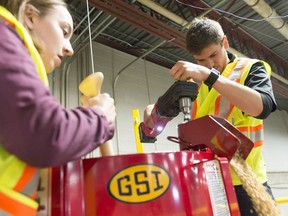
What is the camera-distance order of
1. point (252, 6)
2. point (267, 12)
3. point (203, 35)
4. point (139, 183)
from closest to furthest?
point (139, 183) < point (203, 35) < point (252, 6) < point (267, 12)

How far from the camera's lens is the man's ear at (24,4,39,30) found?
24.9 inches

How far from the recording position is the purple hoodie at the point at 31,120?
406 millimetres

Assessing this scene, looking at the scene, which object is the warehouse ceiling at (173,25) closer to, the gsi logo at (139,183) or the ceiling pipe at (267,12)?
the ceiling pipe at (267,12)

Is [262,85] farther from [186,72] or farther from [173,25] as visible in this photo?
[173,25]

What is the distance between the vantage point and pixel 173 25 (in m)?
3.54

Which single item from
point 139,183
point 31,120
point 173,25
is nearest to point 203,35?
point 139,183

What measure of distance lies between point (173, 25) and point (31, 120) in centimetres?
335

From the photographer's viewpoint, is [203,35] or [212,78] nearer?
[212,78]

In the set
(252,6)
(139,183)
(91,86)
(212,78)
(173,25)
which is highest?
(173,25)

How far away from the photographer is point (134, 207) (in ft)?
1.77

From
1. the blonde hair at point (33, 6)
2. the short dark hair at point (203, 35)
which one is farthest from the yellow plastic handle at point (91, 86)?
the short dark hair at point (203, 35)

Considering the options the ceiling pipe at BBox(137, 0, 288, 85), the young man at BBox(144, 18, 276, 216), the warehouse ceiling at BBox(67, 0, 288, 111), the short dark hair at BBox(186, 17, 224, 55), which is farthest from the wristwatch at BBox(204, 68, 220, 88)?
the ceiling pipe at BBox(137, 0, 288, 85)

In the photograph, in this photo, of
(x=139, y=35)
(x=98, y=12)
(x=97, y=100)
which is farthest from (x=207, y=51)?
(x=139, y=35)

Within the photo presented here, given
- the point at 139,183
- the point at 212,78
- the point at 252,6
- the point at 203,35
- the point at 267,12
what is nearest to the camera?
the point at 139,183
